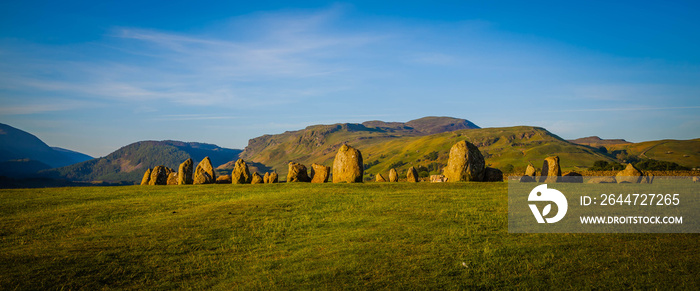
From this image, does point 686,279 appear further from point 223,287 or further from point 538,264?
point 223,287

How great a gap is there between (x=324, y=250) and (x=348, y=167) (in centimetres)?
2267

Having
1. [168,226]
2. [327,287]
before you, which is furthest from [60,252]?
[327,287]

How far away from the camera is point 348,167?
120ft

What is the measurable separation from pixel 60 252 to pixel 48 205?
14078 millimetres

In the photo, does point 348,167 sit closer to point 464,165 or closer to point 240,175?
point 464,165

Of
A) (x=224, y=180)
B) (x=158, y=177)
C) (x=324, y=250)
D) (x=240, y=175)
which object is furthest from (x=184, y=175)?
(x=324, y=250)

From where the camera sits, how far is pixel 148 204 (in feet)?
81.4

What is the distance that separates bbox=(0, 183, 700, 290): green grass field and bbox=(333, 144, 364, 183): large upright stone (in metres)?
13.4

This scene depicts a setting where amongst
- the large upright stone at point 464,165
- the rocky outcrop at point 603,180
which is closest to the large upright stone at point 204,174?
the large upright stone at point 464,165

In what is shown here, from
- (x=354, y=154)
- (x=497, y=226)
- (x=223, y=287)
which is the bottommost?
(x=223, y=287)

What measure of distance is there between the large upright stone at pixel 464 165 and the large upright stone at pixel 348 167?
8241 mm

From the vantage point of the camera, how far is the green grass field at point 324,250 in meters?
11.2

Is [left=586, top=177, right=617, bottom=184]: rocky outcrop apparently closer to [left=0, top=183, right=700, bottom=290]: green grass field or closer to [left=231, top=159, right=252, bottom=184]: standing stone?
[left=0, top=183, right=700, bottom=290]: green grass field

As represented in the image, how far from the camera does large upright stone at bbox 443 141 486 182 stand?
36469mm
